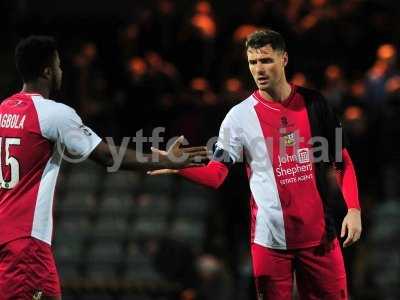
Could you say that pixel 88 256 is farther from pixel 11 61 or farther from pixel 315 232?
pixel 315 232

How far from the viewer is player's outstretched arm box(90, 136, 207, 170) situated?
6070 millimetres

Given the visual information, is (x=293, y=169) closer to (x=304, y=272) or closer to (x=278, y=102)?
(x=278, y=102)

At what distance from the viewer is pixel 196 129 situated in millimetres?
11680

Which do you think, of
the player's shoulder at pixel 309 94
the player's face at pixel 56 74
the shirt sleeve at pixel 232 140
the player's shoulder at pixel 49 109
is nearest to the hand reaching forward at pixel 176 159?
the shirt sleeve at pixel 232 140

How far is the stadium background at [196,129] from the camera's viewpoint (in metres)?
11.3

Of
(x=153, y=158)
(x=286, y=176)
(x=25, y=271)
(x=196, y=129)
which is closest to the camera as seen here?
(x=25, y=271)

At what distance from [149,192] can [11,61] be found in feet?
12.1

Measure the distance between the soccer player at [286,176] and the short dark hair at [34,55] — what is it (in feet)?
3.64

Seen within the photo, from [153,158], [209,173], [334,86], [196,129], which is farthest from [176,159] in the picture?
[334,86]

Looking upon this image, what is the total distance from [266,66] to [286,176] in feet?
2.35

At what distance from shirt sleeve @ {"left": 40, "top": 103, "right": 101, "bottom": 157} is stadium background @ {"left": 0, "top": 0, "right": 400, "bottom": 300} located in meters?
5.06

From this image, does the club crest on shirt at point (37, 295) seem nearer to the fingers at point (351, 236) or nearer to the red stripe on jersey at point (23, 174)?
the red stripe on jersey at point (23, 174)

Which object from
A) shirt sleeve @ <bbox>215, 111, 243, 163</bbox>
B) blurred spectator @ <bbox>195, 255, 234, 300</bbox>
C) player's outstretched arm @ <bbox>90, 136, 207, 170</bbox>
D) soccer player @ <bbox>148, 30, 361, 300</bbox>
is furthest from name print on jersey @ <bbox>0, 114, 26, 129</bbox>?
blurred spectator @ <bbox>195, 255, 234, 300</bbox>

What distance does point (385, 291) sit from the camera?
11000 millimetres
